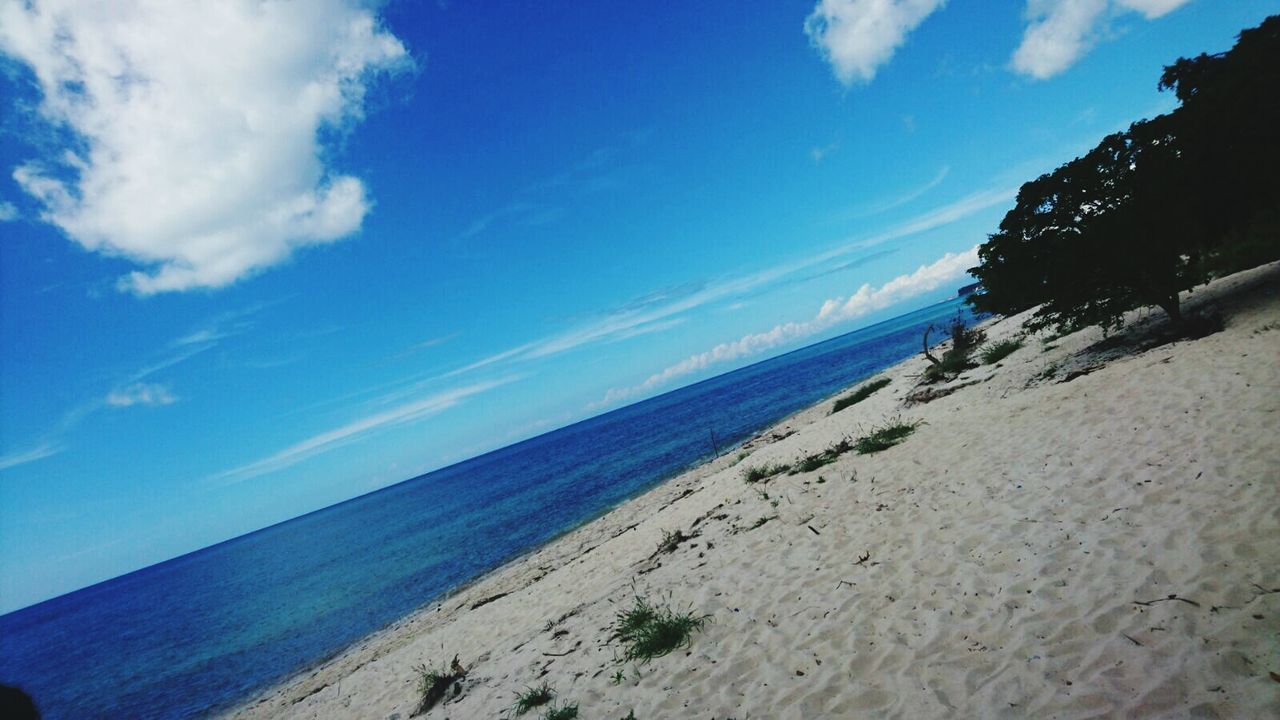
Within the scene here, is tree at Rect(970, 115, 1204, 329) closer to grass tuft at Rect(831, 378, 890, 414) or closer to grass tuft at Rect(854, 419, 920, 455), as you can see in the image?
grass tuft at Rect(854, 419, 920, 455)

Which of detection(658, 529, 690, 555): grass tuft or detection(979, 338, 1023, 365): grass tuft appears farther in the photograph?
detection(979, 338, 1023, 365): grass tuft

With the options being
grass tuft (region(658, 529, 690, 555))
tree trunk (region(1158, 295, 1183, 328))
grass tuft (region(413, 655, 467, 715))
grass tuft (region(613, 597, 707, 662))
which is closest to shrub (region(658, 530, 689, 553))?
grass tuft (region(658, 529, 690, 555))

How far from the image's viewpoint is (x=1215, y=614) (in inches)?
179

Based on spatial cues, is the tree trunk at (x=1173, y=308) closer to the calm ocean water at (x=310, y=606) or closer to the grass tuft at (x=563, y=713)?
the grass tuft at (x=563, y=713)

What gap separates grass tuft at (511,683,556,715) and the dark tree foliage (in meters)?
16.9

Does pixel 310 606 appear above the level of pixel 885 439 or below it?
below

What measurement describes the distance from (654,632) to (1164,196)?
700 inches

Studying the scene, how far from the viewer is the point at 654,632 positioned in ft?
24.9

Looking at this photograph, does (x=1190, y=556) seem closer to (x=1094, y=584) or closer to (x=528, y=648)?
(x=1094, y=584)

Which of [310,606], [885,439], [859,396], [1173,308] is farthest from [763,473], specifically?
[310,606]

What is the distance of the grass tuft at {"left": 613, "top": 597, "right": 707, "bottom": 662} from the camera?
24.2 feet

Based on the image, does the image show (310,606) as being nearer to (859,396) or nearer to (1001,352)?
(859,396)

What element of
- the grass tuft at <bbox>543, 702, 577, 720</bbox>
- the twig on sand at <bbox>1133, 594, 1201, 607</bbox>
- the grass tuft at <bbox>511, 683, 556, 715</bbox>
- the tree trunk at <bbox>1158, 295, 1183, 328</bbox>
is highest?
the tree trunk at <bbox>1158, 295, 1183, 328</bbox>

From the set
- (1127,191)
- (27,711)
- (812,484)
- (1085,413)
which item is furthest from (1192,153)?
(27,711)
